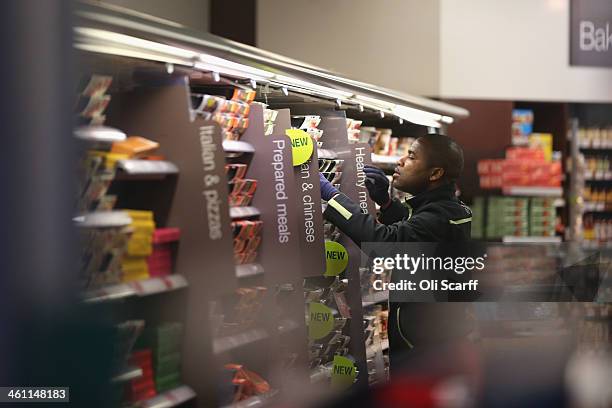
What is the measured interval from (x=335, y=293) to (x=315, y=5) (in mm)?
2093

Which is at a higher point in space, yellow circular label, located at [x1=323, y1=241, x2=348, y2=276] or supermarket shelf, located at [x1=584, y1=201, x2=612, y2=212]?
supermarket shelf, located at [x1=584, y1=201, x2=612, y2=212]

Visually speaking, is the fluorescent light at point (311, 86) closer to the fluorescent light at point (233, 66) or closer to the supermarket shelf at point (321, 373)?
the fluorescent light at point (233, 66)

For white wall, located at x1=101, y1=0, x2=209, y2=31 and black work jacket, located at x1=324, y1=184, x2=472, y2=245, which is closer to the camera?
black work jacket, located at x1=324, y1=184, x2=472, y2=245

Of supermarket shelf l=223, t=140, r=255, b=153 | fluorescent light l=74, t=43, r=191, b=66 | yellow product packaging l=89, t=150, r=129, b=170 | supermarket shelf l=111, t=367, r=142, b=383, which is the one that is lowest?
supermarket shelf l=111, t=367, r=142, b=383

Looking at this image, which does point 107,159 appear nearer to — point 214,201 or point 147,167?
point 147,167

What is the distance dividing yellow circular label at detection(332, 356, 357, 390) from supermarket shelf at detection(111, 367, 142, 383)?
0.59 metres

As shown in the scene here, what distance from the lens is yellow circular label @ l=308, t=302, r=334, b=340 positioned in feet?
9.05

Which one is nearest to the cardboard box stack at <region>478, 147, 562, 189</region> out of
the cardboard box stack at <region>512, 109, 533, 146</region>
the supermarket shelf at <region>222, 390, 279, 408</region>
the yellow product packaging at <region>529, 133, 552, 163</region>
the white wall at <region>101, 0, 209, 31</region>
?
the supermarket shelf at <region>222, 390, 279, 408</region>

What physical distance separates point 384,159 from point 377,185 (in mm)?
79

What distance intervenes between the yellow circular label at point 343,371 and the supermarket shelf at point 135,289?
0.55 metres

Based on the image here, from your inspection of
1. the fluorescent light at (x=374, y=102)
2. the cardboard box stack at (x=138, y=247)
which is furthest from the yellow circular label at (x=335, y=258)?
the cardboard box stack at (x=138, y=247)

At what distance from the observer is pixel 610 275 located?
2.71 m

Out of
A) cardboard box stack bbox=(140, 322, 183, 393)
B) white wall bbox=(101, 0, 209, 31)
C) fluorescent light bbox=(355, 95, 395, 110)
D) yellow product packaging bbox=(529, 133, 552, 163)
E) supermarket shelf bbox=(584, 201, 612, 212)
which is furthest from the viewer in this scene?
yellow product packaging bbox=(529, 133, 552, 163)

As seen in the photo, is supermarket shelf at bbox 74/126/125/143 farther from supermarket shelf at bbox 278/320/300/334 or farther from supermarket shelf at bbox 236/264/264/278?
supermarket shelf at bbox 278/320/300/334
